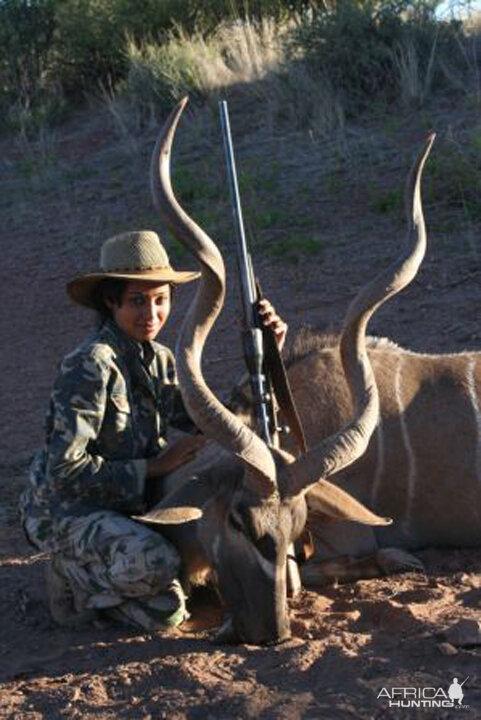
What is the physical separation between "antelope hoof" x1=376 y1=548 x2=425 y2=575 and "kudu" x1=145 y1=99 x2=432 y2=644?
1.69 ft

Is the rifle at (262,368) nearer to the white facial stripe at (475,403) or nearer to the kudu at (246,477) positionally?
the kudu at (246,477)

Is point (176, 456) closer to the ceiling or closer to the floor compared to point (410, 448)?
closer to the ceiling

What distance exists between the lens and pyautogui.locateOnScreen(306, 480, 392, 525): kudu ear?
3711 millimetres

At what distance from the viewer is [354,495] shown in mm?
4512

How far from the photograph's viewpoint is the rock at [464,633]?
339 cm

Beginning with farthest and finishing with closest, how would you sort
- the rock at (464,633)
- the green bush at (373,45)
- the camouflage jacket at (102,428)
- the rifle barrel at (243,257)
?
the green bush at (373,45) < the rifle barrel at (243,257) < the camouflage jacket at (102,428) < the rock at (464,633)

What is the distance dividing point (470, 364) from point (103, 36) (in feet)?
34.8

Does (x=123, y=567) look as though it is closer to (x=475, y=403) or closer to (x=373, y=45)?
(x=475, y=403)

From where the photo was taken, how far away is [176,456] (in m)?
3.97

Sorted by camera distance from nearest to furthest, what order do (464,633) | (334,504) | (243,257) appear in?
(464,633), (334,504), (243,257)

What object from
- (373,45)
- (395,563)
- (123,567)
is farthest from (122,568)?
(373,45)

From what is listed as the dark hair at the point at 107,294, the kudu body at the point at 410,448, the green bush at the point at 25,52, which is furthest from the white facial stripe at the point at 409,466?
the green bush at the point at 25,52

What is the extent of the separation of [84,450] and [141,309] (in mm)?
484

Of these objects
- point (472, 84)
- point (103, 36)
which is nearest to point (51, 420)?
point (472, 84)
